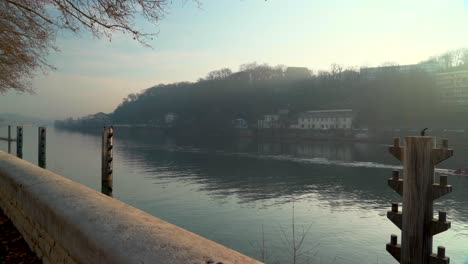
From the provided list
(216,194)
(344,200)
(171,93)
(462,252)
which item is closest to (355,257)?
(462,252)

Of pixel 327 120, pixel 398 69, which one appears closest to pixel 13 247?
pixel 327 120

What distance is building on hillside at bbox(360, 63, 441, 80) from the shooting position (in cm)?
10771

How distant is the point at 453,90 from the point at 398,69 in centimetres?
2015

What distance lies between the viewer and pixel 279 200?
94.5ft

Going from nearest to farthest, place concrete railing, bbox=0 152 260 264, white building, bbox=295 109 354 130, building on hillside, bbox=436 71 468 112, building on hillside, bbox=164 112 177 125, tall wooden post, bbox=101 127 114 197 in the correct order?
concrete railing, bbox=0 152 260 264, tall wooden post, bbox=101 127 114 197, building on hillside, bbox=436 71 468 112, white building, bbox=295 109 354 130, building on hillside, bbox=164 112 177 125

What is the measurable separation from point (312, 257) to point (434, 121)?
75.5 m

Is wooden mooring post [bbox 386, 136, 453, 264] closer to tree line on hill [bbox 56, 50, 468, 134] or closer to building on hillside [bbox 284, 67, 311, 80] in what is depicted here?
tree line on hill [bbox 56, 50, 468, 134]

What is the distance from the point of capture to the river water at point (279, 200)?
18375mm

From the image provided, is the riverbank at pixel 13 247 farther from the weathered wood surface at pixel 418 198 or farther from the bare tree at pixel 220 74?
the bare tree at pixel 220 74

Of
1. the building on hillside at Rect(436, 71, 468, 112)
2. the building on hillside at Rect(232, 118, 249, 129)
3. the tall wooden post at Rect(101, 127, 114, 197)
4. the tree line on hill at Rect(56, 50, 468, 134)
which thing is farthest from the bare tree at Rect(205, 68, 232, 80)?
the tall wooden post at Rect(101, 127, 114, 197)

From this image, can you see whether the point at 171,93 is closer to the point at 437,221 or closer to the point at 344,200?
the point at 344,200

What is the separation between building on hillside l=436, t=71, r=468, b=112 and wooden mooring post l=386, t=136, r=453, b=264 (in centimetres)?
8954

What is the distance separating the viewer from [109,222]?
9.53 feet

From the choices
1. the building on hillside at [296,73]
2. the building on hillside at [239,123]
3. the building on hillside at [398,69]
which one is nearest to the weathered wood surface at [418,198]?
the building on hillside at [239,123]
